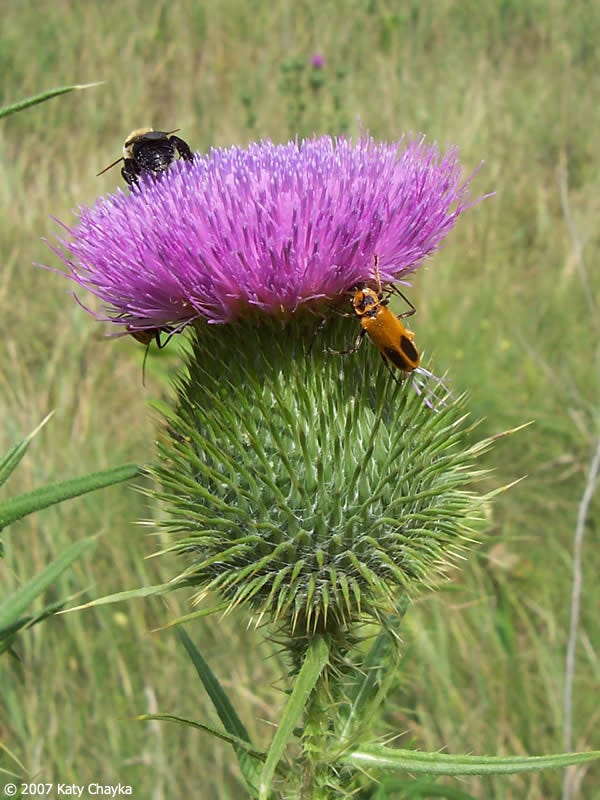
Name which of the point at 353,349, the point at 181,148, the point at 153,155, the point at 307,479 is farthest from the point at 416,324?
the point at 307,479

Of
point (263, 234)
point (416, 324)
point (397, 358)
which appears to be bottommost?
point (397, 358)

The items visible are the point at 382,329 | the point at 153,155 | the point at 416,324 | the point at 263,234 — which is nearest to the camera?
the point at 263,234

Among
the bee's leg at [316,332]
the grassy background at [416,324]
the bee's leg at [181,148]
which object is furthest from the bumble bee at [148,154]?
the grassy background at [416,324]

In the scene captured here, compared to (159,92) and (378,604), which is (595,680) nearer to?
(378,604)

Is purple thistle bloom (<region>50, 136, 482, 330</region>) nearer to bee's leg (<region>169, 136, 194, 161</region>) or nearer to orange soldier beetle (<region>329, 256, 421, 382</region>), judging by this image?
orange soldier beetle (<region>329, 256, 421, 382</region>)

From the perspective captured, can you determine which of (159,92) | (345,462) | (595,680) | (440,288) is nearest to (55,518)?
(345,462)

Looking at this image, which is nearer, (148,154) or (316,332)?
(316,332)

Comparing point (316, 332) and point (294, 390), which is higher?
point (316, 332)

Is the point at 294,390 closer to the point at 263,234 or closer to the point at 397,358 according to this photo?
the point at 397,358

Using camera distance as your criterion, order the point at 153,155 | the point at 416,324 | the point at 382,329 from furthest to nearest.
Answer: the point at 416,324 < the point at 153,155 < the point at 382,329
